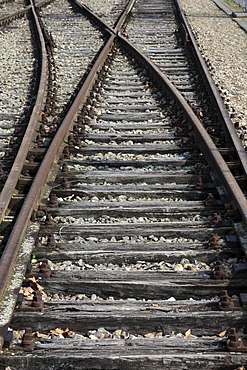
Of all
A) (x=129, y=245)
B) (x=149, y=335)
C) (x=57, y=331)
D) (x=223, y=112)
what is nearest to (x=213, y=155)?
(x=223, y=112)

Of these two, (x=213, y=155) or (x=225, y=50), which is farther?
(x=225, y=50)

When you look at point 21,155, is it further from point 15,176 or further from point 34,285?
point 34,285

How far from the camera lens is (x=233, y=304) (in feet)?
12.6

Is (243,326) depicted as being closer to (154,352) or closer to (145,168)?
(154,352)

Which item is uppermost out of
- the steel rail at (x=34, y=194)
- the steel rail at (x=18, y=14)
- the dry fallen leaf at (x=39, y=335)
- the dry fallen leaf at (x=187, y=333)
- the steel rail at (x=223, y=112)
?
the steel rail at (x=18, y=14)

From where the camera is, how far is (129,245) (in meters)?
4.59

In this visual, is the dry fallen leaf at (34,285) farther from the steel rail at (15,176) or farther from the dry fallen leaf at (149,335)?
the dry fallen leaf at (149,335)

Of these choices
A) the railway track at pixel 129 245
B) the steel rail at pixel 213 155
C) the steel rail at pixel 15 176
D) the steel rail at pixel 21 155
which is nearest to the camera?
the railway track at pixel 129 245

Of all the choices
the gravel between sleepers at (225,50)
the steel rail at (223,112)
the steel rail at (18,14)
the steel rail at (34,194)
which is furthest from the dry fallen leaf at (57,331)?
the steel rail at (18,14)

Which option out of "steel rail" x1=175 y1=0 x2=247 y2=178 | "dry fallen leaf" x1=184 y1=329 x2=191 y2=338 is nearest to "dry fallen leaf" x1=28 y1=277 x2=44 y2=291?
"dry fallen leaf" x1=184 y1=329 x2=191 y2=338

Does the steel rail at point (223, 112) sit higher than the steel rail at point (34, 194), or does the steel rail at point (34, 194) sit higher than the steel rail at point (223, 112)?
the steel rail at point (223, 112)

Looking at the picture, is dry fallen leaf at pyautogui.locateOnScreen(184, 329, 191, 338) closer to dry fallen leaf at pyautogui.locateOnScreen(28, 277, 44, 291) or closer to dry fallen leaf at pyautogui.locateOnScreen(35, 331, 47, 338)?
dry fallen leaf at pyautogui.locateOnScreen(35, 331, 47, 338)

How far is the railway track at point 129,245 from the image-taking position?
355 cm

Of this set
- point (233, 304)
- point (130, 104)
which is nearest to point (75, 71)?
point (130, 104)
